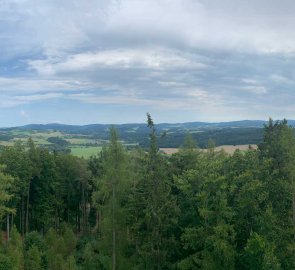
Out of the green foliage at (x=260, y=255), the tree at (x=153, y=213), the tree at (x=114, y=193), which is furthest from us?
the tree at (x=114, y=193)

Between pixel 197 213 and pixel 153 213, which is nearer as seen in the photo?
pixel 153 213

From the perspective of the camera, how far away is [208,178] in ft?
111

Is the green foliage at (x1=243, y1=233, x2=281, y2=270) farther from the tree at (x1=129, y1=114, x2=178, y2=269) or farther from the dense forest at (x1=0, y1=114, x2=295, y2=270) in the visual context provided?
the tree at (x1=129, y1=114, x2=178, y2=269)

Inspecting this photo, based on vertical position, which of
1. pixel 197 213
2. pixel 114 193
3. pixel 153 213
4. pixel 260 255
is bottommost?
pixel 260 255

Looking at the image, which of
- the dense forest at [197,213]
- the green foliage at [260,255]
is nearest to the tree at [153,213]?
the dense forest at [197,213]

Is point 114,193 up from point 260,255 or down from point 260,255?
up

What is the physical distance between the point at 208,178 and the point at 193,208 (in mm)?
3226

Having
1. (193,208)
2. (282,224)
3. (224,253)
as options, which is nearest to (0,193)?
(193,208)

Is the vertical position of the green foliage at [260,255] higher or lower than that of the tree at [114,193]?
lower

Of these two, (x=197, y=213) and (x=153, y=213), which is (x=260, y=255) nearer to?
(x=197, y=213)

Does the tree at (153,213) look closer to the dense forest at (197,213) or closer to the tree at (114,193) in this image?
the dense forest at (197,213)

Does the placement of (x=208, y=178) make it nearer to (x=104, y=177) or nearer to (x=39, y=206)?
(x=104, y=177)

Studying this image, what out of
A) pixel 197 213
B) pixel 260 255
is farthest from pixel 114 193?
pixel 260 255

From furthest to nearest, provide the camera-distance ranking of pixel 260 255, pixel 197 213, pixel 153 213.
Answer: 1. pixel 197 213
2. pixel 153 213
3. pixel 260 255
